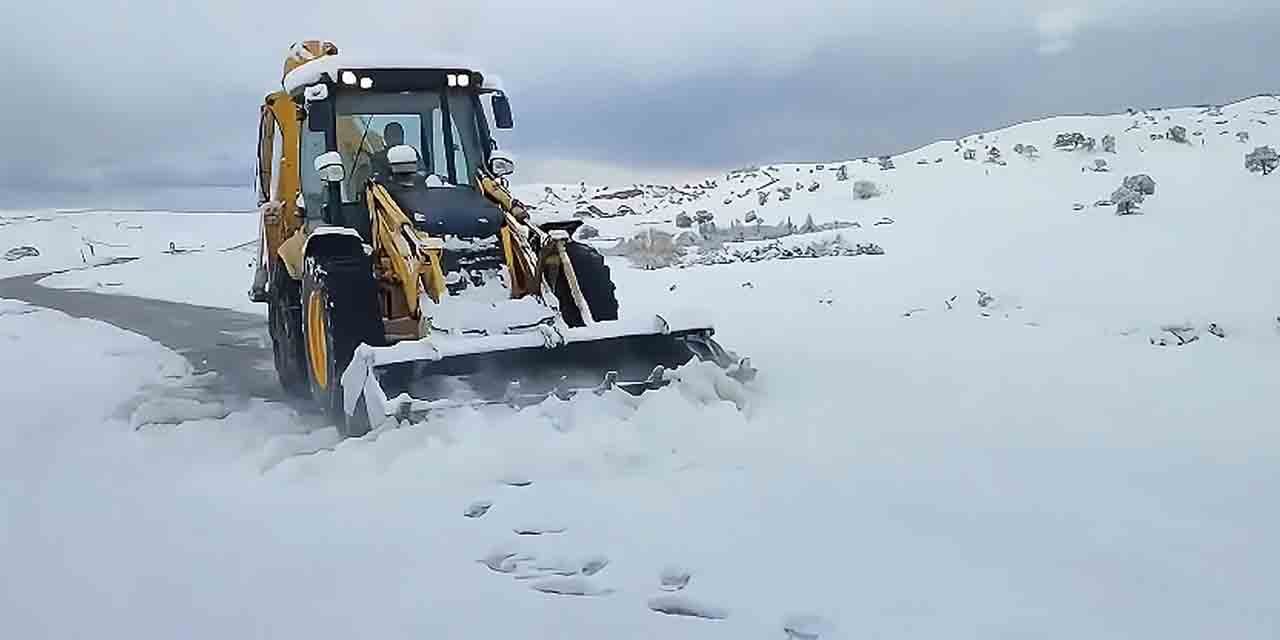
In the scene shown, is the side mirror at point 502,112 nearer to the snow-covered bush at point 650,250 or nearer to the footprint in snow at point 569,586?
the footprint in snow at point 569,586

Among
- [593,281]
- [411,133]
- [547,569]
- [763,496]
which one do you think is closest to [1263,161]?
[593,281]

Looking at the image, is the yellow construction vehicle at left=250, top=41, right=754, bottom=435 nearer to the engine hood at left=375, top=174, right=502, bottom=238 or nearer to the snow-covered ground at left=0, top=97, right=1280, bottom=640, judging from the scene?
the engine hood at left=375, top=174, right=502, bottom=238

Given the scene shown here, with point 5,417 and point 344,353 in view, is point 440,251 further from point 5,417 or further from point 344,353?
point 5,417

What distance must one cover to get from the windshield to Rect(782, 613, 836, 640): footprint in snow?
5.26m

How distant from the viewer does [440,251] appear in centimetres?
665

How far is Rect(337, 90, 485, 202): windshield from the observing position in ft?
Result: 24.8

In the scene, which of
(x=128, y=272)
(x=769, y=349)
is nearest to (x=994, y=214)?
(x=769, y=349)

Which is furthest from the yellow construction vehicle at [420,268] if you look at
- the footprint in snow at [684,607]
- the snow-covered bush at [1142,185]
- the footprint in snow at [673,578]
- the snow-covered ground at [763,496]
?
the snow-covered bush at [1142,185]

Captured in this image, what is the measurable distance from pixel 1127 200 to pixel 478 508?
1085 centimetres

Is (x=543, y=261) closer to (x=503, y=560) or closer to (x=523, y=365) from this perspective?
(x=523, y=365)

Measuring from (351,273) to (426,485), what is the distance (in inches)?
83.0

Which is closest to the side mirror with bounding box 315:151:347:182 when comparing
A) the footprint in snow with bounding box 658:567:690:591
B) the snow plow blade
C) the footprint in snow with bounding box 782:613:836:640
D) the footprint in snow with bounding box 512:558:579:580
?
the snow plow blade

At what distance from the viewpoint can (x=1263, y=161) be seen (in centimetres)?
1476

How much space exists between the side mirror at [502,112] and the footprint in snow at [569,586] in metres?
4.74
